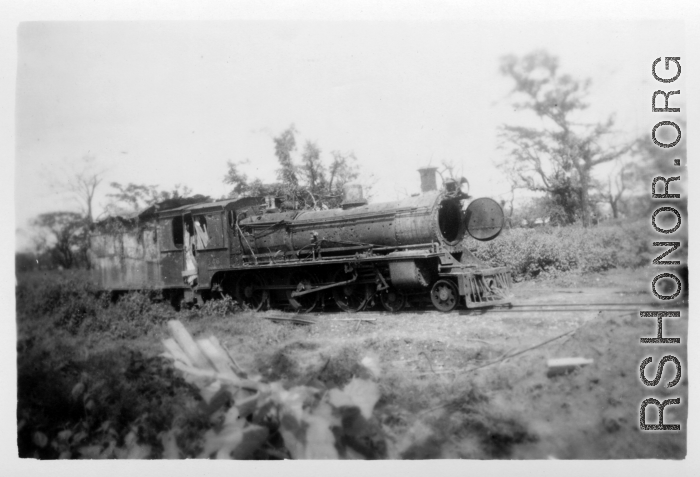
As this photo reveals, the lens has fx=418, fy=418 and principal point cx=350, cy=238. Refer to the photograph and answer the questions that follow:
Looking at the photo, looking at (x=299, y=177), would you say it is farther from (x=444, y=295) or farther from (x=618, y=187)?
(x=618, y=187)

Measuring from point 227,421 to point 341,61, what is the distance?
12.6 feet

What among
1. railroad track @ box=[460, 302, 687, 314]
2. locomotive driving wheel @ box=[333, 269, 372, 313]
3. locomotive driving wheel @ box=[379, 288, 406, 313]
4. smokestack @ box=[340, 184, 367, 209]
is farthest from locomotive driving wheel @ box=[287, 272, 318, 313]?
railroad track @ box=[460, 302, 687, 314]

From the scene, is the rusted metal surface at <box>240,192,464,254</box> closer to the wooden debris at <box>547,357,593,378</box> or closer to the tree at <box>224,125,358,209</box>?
the tree at <box>224,125,358,209</box>

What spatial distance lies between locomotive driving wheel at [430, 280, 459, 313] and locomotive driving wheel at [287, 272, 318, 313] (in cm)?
222

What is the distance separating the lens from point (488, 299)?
6.77 metres

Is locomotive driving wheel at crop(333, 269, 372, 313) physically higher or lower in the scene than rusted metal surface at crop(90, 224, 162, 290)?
lower

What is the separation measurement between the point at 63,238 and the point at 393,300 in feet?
16.5

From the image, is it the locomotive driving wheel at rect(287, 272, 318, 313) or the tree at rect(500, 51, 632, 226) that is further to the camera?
the locomotive driving wheel at rect(287, 272, 318, 313)

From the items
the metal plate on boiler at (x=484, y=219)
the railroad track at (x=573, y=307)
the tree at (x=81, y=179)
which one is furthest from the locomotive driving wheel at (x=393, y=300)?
the tree at (x=81, y=179)

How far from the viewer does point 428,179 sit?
23.4ft

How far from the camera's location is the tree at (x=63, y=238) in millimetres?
4957

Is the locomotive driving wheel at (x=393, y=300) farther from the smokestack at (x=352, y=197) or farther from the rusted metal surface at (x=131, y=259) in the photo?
the rusted metal surface at (x=131, y=259)

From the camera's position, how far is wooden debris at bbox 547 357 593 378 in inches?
160

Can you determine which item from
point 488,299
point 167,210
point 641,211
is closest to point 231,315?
point 167,210
